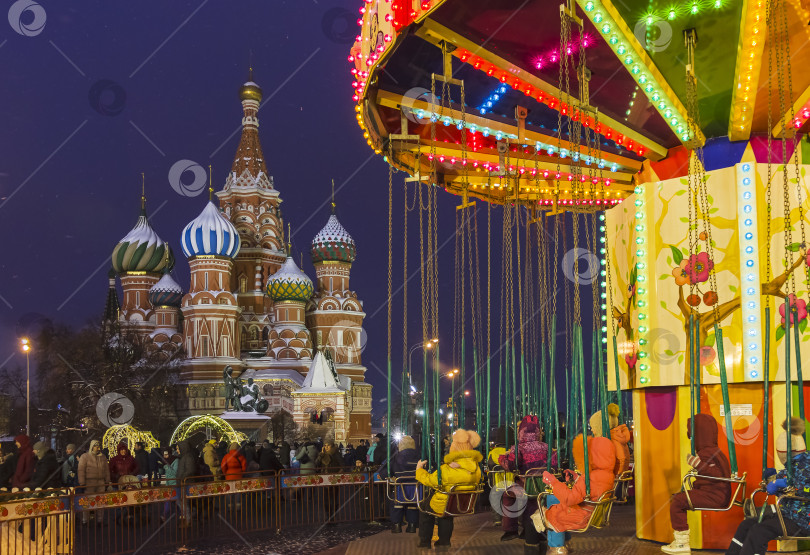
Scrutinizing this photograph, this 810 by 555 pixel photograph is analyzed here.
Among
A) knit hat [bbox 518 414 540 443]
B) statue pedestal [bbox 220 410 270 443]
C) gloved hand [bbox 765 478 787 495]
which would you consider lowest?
statue pedestal [bbox 220 410 270 443]

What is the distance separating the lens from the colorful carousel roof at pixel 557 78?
9258 millimetres

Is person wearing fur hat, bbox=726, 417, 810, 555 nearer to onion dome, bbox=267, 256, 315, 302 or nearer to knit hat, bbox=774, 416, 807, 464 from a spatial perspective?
knit hat, bbox=774, 416, 807, 464

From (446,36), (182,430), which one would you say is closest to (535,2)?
(446,36)

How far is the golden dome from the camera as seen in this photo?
72.8 m

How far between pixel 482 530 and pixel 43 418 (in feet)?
141

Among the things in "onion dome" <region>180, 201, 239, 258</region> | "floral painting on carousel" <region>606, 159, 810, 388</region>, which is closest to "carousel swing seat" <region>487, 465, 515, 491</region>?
"floral painting on carousel" <region>606, 159, 810, 388</region>

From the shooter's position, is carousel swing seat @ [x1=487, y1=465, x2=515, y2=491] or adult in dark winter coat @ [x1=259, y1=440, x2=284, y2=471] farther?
adult in dark winter coat @ [x1=259, y1=440, x2=284, y2=471]

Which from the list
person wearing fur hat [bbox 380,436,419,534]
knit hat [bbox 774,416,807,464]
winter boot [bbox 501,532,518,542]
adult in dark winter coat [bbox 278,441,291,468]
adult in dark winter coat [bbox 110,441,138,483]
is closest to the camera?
knit hat [bbox 774,416,807,464]

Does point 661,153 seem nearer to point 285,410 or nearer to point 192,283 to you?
point 285,410

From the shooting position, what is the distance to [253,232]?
69.5m

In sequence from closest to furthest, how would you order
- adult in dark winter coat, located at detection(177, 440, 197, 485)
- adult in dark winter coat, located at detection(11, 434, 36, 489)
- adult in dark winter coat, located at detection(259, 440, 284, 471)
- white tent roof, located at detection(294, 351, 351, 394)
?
adult in dark winter coat, located at detection(11, 434, 36, 489), adult in dark winter coat, located at detection(177, 440, 197, 485), adult in dark winter coat, located at detection(259, 440, 284, 471), white tent roof, located at detection(294, 351, 351, 394)

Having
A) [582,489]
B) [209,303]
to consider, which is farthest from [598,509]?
[209,303]

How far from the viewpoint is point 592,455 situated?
9.15 meters

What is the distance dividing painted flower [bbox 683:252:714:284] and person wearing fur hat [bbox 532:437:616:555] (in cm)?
215
